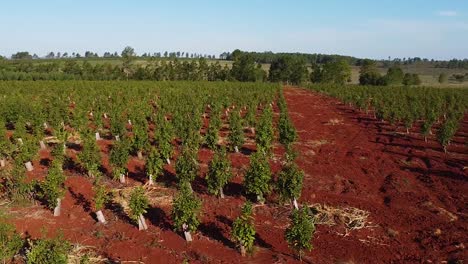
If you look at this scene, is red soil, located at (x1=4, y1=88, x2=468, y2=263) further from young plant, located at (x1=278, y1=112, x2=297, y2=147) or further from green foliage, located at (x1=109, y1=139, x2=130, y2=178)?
young plant, located at (x1=278, y1=112, x2=297, y2=147)

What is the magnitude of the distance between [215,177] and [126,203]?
3.36 meters

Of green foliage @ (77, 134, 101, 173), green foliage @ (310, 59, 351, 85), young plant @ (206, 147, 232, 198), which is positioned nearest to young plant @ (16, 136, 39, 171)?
green foliage @ (77, 134, 101, 173)

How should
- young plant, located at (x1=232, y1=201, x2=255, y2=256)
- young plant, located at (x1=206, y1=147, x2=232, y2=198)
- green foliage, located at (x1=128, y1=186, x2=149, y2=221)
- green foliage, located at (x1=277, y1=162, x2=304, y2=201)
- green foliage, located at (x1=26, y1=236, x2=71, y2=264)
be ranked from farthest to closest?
1. young plant, located at (x1=206, y1=147, x2=232, y2=198)
2. green foliage, located at (x1=277, y1=162, x2=304, y2=201)
3. green foliage, located at (x1=128, y1=186, x2=149, y2=221)
4. young plant, located at (x1=232, y1=201, x2=255, y2=256)
5. green foliage, located at (x1=26, y1=236, x2=71, y2=264)

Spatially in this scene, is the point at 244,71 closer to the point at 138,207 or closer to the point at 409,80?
the point at 409,80

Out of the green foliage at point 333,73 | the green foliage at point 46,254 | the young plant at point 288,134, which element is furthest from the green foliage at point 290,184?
the green foliage at point 333,73

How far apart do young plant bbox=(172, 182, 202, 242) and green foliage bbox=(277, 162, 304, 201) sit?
11.9 ft

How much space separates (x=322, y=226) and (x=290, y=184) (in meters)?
1.77

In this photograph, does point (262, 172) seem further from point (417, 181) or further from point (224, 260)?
point (417, 181)

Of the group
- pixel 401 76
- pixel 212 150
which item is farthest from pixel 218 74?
pixel 212 150

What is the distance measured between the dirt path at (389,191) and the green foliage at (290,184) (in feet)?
4.67

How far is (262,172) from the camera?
1516 cm

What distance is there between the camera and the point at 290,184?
14.6 meters

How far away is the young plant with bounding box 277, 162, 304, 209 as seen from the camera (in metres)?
14.6

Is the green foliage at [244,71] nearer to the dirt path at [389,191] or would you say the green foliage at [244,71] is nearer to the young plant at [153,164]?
the dirt path at [389,191]
